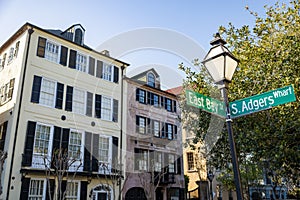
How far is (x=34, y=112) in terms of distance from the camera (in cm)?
1576

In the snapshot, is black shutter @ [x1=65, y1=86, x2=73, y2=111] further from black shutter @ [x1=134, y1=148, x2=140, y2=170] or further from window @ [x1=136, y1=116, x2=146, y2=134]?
black shutter @ [x1=134, y1=148, x2=140, y2=170]

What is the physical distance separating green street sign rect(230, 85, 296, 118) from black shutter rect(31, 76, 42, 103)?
13882 mm

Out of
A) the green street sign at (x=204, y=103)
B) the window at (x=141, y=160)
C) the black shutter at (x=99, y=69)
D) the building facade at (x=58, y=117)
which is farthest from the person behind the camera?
the window at (x=141, y=160)

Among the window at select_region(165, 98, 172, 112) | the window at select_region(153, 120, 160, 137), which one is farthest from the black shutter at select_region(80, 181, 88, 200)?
the window at select_region(165, 98, 172, 112)

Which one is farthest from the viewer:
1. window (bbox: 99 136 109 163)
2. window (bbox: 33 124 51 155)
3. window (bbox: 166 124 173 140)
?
window (bbox: 166 124 173 140)

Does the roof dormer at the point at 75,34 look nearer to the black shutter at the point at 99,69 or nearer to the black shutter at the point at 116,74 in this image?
the black shutter at the point at 99,69

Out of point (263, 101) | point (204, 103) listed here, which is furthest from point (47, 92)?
point (263, 101)

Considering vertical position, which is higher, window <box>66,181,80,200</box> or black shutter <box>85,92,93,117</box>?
black shutter <box>85,92,93,117</box>

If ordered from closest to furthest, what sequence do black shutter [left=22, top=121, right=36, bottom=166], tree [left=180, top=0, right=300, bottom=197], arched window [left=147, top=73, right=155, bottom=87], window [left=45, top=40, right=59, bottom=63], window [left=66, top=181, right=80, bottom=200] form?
tree [left=180, top=0, right=300, bottom=197] < black shutter [left=22, top=121, right=36, bottom=166] < window [left=66, top=181, right=80, bottom=200] < window [left=45, top=40, right=59, bottom=63] < arched window [left=147, top=73, right=155, bottom=87]

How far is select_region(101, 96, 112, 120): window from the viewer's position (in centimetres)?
1952

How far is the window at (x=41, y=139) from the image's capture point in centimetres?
1530

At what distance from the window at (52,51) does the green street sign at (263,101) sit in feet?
49.7

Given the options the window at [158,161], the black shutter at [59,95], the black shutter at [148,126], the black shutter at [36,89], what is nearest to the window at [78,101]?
the black shutter at [59,95]

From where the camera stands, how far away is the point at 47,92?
1669 centimetres
